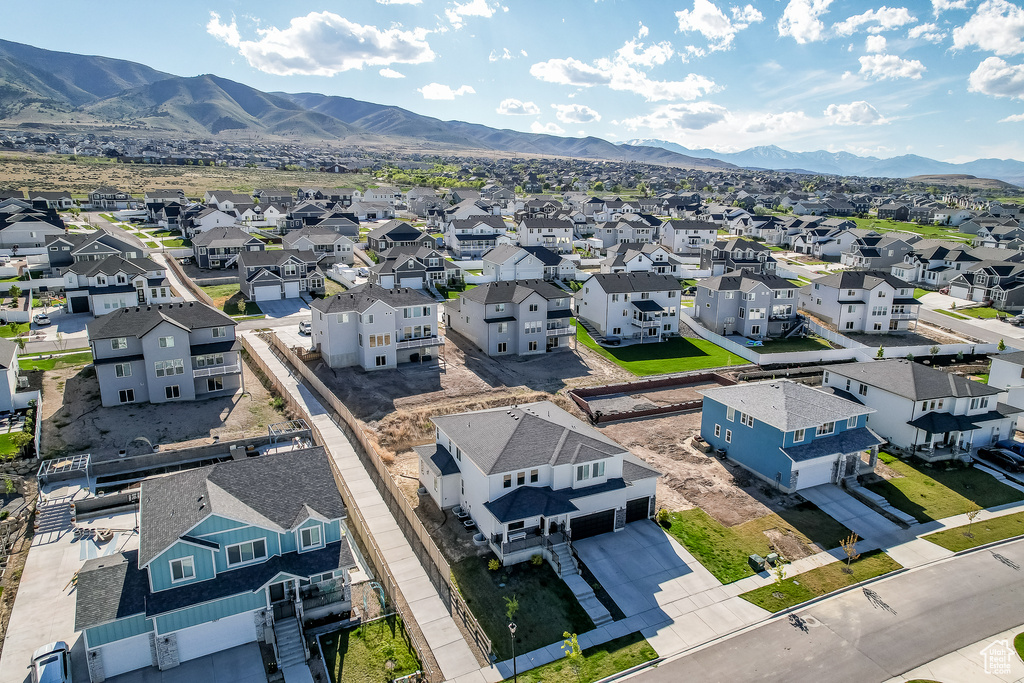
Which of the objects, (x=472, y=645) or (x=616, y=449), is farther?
(x=616, y=449)

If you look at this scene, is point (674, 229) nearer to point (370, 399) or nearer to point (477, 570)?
point (370, 399)

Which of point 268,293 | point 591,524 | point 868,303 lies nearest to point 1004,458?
point 591,524

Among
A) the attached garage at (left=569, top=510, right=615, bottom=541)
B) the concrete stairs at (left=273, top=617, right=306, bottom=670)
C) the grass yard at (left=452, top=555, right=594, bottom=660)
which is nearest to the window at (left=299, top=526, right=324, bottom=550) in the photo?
the concrete stairs at (left=273, top=617, right=306, bottom=670)

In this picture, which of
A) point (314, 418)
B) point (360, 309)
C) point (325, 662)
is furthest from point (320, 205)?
point (325, 662)

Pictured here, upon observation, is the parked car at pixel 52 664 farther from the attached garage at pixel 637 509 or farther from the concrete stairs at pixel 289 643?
the attached garage at pixel 637 509

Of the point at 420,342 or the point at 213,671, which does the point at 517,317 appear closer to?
the point at 420,342

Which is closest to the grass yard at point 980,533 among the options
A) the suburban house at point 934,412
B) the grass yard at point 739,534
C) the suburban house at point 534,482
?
the grass yard at point 739,534
